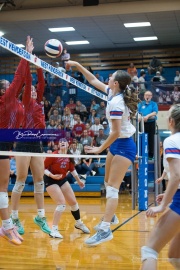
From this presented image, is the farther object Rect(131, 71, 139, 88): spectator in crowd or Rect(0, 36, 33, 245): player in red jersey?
Rect(131, 71, 139, 88): spectator in crowd

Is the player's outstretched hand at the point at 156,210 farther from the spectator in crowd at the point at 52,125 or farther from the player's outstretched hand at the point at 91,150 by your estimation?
the spectator in crowd at the point at 52,125

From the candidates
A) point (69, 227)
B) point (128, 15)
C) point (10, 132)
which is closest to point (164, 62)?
point (128, 15)

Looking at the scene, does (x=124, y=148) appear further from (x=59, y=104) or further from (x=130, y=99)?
(x=59, y=104)

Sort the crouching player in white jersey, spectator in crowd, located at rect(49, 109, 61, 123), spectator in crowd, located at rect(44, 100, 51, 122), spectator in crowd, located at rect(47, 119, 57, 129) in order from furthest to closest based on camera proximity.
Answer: spectator in crowd, located at rect(44, 100, 51, 122) < spectator in crowd, located at rect(49, 109, 61, 123) < spectator in crowd, located at rect(47, 119, 57, 129) < the crouching player in white jersey

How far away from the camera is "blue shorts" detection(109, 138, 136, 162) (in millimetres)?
5535

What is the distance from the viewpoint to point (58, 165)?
727cm

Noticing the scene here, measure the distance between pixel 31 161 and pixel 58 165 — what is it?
0.61 meters

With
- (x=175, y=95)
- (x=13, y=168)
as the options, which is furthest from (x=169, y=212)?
(x=175, y=95)

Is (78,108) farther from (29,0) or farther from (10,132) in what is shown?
(29,0)

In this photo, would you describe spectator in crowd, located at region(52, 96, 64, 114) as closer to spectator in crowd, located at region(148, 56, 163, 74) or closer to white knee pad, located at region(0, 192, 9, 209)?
white knee pad, located at region(0, 192, 9, 209)

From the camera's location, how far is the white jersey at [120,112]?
17.5 ft

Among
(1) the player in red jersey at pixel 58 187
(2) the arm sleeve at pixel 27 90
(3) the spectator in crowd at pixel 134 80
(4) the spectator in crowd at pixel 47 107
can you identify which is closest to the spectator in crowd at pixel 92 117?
(4) the spectator in crowd at pixel 47 107

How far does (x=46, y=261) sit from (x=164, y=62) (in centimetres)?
1967

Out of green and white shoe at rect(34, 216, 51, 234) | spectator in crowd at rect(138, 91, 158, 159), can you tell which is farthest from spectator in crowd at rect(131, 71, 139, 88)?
green and white shoe at rect(34, 216, 51, 234)
